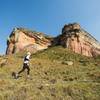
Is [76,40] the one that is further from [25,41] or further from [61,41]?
[25,41]

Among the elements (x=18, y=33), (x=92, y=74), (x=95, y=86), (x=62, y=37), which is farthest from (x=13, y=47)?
(x=95, y=86)

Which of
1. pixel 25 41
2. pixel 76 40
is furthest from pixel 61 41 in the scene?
pixel 25 41

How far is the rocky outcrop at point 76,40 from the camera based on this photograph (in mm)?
79438

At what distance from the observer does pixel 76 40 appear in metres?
81.5

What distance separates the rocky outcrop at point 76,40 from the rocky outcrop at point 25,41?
7.19m

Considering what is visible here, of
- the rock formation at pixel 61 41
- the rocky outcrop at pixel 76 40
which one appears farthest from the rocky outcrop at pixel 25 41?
the rocky outcrop at pixel 76 40

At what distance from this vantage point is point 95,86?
2250 centimetres

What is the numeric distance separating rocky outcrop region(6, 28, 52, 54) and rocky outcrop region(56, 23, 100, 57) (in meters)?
7.19

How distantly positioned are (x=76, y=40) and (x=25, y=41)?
1608 centimetres

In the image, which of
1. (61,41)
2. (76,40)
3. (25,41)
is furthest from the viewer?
(25,41)

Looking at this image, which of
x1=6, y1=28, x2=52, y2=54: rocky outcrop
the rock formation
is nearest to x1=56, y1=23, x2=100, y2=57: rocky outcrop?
the rock formation

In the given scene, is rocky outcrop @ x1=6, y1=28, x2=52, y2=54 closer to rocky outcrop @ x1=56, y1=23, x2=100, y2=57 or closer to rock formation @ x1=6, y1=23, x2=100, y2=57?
rock formation @ x1=6, y1=23, x2=100, y2=57

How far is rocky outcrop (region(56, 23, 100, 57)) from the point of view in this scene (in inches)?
3127

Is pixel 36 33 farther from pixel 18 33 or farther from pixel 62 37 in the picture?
pixel 62 37
